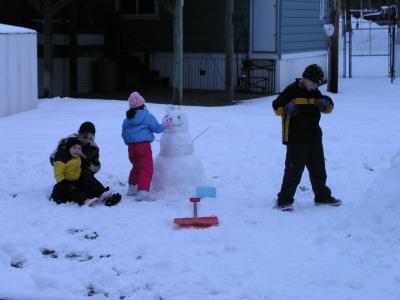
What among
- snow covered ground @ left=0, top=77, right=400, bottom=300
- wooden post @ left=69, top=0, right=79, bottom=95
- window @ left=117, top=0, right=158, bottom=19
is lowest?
snow covered ground @ left=0, top=77, right=400, bottom=300

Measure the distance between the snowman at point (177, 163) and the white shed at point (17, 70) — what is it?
6.96 meters

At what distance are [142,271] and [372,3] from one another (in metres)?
64.8

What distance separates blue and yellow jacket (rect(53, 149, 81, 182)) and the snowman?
938mm

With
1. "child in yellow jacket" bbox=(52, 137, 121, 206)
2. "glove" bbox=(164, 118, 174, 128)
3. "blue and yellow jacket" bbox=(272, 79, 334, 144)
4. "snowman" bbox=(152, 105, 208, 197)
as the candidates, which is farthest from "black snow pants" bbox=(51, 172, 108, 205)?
"blue and yellow jacket" bbox=(272, 79, 334, 144)

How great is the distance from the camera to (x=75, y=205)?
8078 mm

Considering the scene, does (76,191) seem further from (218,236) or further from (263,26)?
(263,26)

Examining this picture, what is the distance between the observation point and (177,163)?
8.63 m

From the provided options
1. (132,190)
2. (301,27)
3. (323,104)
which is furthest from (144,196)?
(301,27)

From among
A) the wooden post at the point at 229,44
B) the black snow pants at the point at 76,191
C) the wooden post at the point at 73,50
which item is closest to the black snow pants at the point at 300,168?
the black snow pants at the point at 76,191

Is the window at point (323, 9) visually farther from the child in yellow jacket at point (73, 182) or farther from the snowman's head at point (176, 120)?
the child in yellow jacket at point (73, 182)

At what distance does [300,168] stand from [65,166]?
7.97ft

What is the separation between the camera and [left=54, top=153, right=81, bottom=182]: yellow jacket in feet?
26.9

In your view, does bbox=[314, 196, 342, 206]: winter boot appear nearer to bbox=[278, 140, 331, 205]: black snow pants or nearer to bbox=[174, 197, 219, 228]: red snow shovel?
bbox=[278, 140, 331, 205]: black snow pants

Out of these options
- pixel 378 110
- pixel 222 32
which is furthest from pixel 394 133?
pixel 222 32
